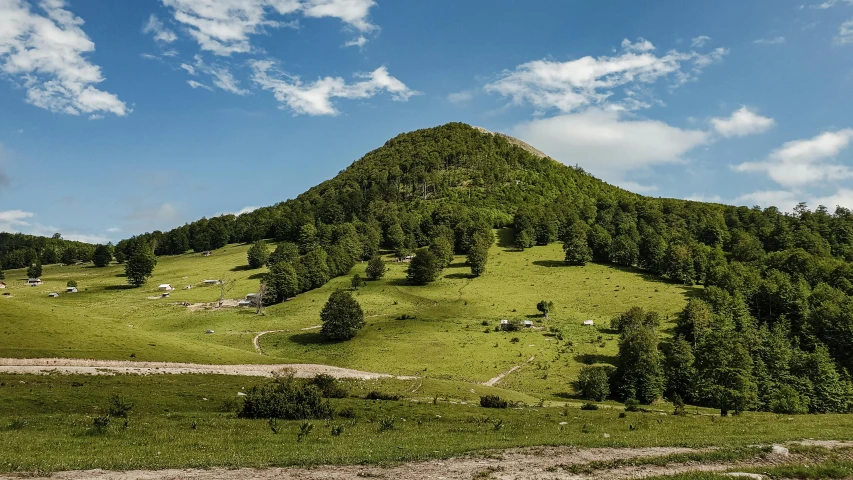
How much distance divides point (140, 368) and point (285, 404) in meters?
30.1

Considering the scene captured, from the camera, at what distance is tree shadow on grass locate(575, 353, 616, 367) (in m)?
83.9

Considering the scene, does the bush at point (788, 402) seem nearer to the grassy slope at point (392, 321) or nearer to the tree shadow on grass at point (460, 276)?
the grassy slope at point (392, 321)

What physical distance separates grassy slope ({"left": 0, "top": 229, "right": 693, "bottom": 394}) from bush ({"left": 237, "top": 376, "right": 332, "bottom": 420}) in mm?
32785

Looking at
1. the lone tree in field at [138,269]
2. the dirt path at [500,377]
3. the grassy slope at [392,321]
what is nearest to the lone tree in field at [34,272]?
the grassy slope at [392,321]

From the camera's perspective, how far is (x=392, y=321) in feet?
349

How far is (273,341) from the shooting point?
310 ft

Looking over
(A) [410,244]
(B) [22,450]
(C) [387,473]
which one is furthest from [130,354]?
(A) [410,244]

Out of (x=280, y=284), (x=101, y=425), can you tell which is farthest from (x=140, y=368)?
(x=280, y=284)

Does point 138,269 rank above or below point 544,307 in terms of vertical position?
above

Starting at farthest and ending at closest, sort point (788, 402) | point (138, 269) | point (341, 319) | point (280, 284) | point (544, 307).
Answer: point (138, 269), point (280, 284), point (544, 307), point (341, 319), point (788, 402)

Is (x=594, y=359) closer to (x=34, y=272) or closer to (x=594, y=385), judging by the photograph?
(x=594, y=385)

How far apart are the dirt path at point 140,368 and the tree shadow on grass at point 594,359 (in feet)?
129

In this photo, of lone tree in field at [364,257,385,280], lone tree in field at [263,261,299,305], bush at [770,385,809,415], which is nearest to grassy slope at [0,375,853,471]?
bush at [770,385,809,415]

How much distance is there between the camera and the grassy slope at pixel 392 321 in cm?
6494
